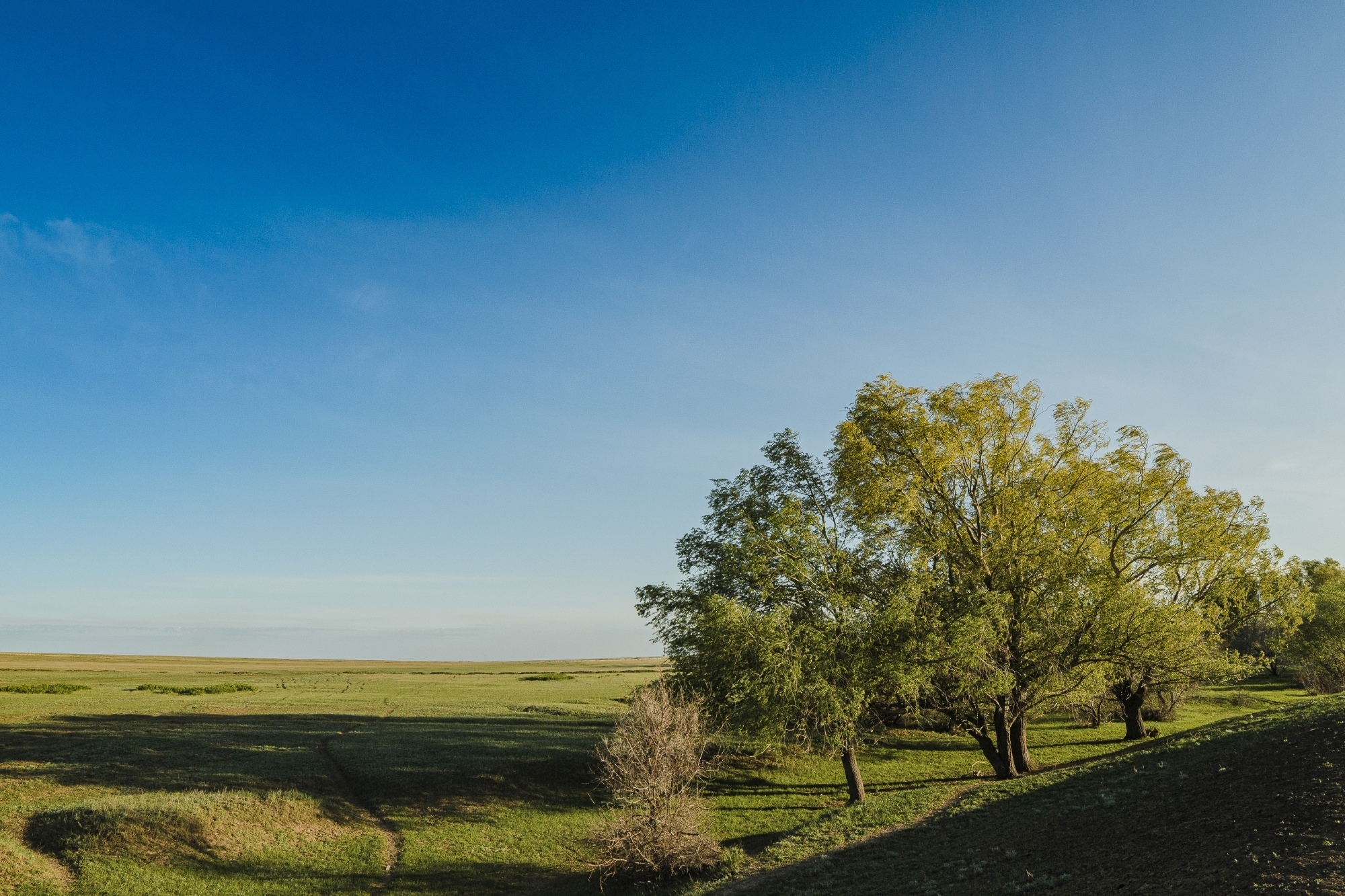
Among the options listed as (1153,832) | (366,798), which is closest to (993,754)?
(1153,832)

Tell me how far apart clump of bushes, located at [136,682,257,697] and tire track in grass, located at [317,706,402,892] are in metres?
55.9

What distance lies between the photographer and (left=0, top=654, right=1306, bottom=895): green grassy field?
87.9 ft

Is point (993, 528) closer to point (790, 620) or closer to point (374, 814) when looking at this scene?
point (790, 620)

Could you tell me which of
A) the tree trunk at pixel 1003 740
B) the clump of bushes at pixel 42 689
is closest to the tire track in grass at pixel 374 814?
the tree trunk at pixel 1003 740

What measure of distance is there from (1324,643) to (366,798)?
8032cm

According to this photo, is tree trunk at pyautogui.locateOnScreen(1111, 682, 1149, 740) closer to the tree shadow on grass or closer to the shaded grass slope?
the shaded grass slope

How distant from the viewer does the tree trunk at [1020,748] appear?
1379 inches

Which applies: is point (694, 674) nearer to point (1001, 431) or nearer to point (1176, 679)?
point (1001, 431)

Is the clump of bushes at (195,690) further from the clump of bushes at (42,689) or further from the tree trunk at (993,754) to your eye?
the tree trunk at (993,754)

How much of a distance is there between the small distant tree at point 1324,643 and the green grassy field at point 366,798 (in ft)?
44.4

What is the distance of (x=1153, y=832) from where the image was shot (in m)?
16.1

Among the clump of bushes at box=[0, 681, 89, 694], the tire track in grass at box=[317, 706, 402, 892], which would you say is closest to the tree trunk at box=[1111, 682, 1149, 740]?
the tire track in grass at box=[317, 706, 402, 892]

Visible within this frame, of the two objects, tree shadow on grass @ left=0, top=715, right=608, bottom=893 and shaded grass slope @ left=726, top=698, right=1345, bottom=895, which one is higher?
shaded grass slope @ left=726, top=698, right=1345, bottom=895

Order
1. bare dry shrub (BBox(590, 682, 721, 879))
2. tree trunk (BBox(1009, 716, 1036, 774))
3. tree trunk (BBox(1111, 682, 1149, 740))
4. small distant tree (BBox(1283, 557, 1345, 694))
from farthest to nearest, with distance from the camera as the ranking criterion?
→ small distant tree (BBox(1283, 557, 1345, 694))
tree trunk (BBox(1111, 682, 1149, 740))
tree trunk (BBox(1009, 716, 1036, 774))
bare dry shrub (BBox(590, 682, 721, 879))
